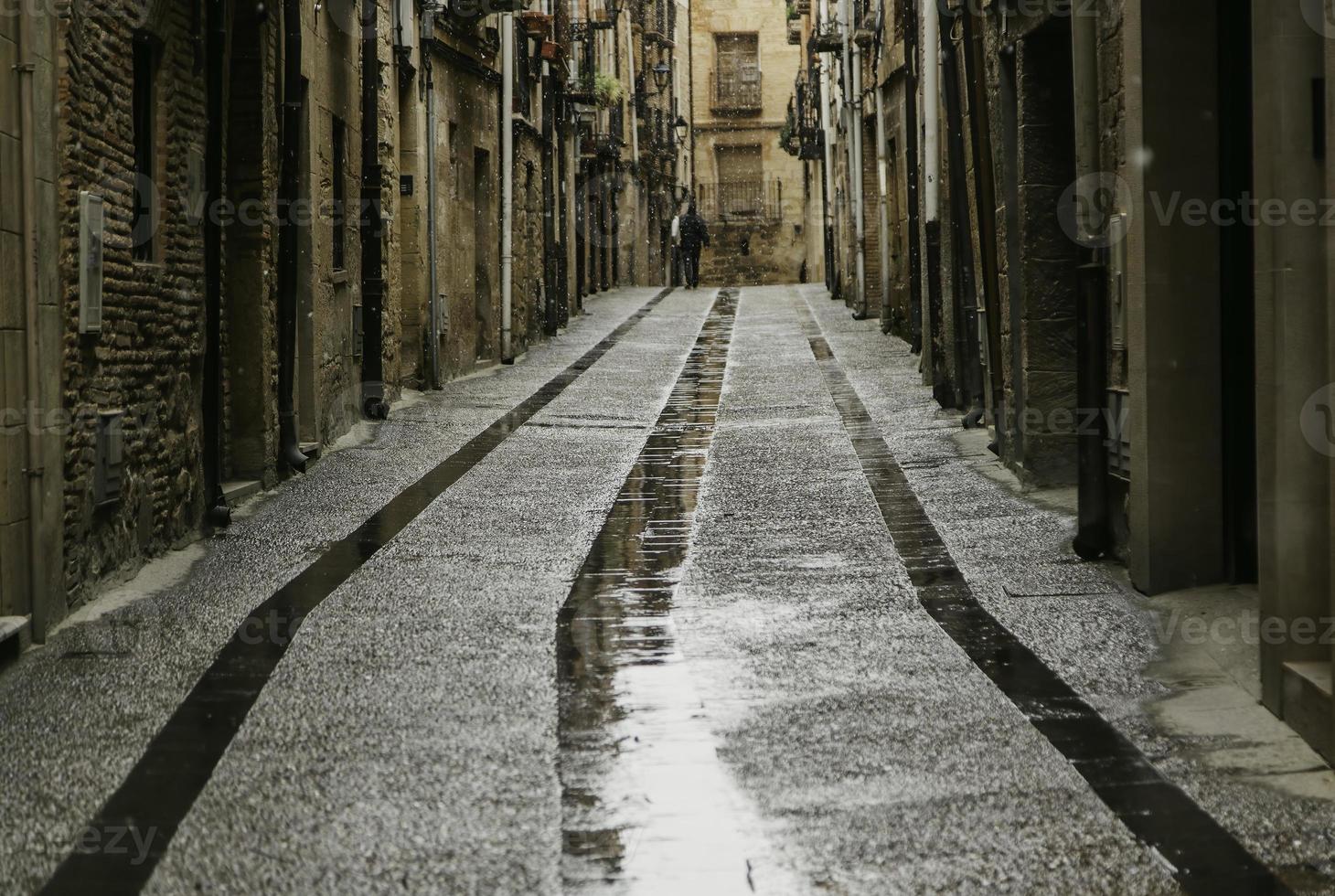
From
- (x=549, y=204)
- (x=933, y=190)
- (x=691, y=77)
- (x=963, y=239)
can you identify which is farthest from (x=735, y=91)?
(x=963, y=239)

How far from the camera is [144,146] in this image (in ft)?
25.5

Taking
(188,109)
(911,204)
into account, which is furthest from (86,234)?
(911,204)

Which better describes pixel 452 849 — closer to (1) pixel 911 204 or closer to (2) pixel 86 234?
(2) pixel 86 234

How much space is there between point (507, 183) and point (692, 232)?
15930mm

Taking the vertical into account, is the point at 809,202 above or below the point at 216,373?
above

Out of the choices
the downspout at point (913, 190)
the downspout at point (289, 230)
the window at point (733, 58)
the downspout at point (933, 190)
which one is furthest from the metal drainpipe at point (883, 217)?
the window at point (733, 58)

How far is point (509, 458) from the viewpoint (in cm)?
1061

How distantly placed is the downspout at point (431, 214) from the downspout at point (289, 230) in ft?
17.0

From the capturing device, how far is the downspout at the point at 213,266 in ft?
27.6

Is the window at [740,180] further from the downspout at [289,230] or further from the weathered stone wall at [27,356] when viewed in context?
the weathered stone wall at [27,356]

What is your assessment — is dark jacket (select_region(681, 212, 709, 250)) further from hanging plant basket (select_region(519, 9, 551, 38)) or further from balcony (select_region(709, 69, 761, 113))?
balcony (select_region(709, 69, 761, 113))

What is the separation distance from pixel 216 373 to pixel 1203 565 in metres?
4.87

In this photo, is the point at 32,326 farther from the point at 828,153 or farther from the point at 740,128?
the point at 740,128

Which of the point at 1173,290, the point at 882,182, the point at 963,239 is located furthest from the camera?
the point at 882,182
